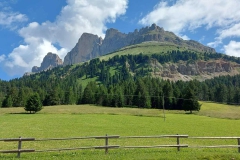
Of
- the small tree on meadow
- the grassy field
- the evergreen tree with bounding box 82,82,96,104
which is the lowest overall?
the grassy field

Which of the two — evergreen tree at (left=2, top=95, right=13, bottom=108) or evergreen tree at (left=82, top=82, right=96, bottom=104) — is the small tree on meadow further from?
evergreen tree at (left=82, top=82, right=96, bottom=104)

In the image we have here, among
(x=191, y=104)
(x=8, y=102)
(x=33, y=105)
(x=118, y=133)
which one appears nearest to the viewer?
(x=118, y=133)

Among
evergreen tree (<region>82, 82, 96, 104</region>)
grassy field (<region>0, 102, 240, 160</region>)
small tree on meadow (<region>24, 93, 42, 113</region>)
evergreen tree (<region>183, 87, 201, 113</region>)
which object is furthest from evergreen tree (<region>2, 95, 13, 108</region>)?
evergreen tree (<region>183, 87, 201, 113</region>)

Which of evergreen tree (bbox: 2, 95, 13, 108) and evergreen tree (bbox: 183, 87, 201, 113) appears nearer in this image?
evergreen tree (bbox: 183, 87, 201, 113)

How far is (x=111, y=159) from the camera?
60.1 feet

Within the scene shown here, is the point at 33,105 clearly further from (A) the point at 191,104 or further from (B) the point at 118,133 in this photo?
(A) the point at 191,104

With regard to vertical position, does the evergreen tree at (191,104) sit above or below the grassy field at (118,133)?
above

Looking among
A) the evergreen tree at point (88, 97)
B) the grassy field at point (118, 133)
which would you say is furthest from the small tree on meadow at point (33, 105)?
the evergreen tree at point (88, 97)

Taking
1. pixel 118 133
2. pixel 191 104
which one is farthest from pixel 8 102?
pixel 118 133

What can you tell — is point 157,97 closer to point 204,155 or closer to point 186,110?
point 186,110

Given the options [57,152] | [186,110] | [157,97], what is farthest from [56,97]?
[57,152]

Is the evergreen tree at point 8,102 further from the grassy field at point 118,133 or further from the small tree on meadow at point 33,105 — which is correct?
the grassy field at point 118,133


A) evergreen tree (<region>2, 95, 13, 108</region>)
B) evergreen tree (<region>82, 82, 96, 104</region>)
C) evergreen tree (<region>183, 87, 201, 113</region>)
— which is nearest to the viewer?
evergreen tree (<region>183, 87, 201, 113</region>)

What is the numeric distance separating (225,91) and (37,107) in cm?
15356
